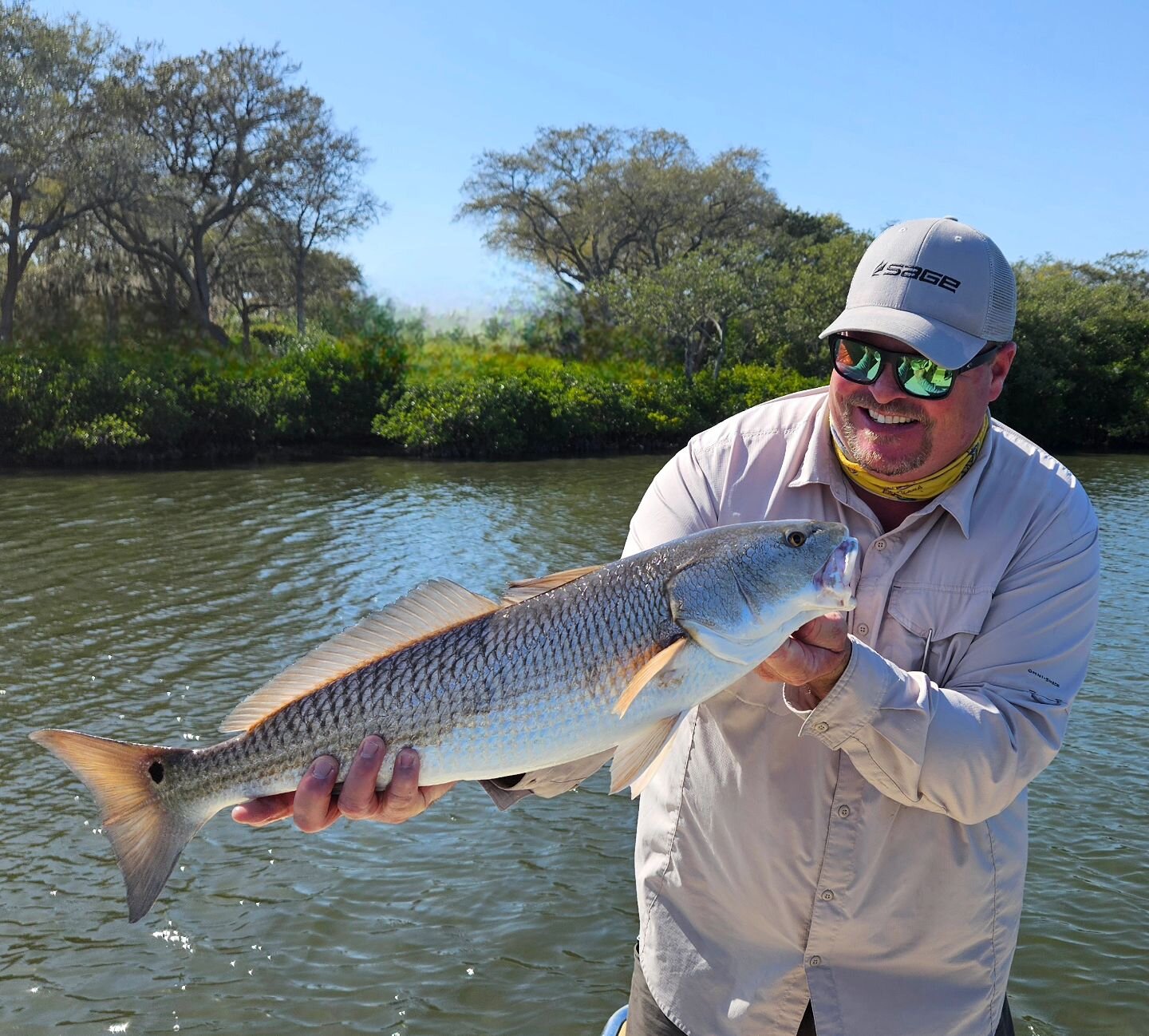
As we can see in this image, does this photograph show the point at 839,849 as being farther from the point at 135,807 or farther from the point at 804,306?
the point at 804,306

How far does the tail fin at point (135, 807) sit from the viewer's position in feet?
8.38

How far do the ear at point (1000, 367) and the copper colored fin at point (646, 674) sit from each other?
40.7 inches

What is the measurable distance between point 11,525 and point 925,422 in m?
20.6

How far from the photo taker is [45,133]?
111 ft

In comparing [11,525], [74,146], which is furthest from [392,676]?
[74,146]

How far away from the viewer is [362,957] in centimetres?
661

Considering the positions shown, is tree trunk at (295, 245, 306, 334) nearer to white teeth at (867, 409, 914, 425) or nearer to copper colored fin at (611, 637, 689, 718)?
white teeth at (867, 409, 914, 425)

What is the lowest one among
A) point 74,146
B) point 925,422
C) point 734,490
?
point 734,490

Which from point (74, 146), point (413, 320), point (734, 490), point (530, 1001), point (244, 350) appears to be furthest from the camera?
point (413, 320)

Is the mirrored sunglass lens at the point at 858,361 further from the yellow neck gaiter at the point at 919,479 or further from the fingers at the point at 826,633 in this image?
the fingers at the point at 826,633

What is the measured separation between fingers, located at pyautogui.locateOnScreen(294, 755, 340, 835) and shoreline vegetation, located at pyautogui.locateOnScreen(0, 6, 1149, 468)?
94.2 ft

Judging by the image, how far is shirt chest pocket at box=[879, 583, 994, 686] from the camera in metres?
2.44

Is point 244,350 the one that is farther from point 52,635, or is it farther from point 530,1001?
point 530,1001

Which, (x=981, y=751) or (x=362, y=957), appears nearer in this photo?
(x=981, y=751)
